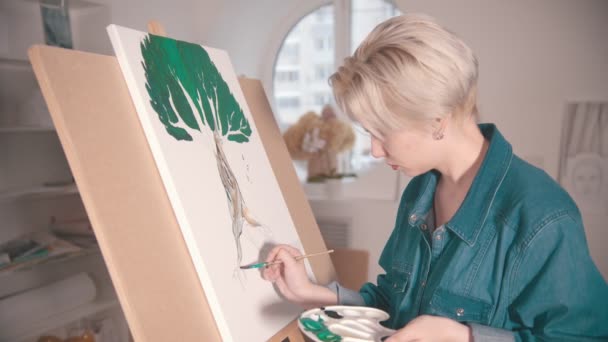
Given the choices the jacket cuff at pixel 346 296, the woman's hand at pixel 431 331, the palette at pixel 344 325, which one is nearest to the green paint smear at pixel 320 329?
the palette at pixel 344 325

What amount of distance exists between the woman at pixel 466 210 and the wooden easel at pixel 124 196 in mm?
412

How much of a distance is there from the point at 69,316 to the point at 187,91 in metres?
1.67

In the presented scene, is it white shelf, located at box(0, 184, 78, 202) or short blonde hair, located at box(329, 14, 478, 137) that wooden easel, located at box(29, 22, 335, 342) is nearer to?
short blonde hair, located at box(329, 14, 478, 137)

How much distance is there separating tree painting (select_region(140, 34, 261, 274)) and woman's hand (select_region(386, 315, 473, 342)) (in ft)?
1.30

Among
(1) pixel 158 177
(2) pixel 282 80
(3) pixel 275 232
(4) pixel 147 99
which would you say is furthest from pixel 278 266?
(2) pixel 282 80

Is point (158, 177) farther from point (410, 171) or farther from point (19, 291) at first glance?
point (19, 291)

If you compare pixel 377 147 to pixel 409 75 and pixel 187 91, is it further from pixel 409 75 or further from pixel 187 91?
pixel 187 91

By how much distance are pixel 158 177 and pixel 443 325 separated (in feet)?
2.05

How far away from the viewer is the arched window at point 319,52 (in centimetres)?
308

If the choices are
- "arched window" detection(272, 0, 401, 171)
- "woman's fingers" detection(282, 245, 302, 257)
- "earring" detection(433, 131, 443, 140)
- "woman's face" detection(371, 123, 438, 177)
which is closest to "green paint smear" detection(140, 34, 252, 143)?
"woman's fingers" detection(282, 245, 302, 257)

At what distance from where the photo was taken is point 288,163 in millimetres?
1508

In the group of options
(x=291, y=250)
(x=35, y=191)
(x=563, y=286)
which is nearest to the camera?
(x=563, y=286)

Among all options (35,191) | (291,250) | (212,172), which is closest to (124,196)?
(212,172)

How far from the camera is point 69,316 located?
2.25m
